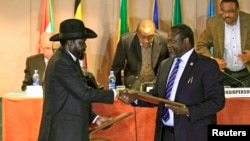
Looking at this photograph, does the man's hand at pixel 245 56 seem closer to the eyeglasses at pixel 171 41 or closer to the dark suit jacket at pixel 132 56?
the dark suit jacket at pixel 132 56

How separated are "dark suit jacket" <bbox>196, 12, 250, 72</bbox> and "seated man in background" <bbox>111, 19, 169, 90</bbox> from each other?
0.59 m

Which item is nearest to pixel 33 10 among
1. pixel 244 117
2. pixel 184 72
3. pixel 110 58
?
pixel 110 58

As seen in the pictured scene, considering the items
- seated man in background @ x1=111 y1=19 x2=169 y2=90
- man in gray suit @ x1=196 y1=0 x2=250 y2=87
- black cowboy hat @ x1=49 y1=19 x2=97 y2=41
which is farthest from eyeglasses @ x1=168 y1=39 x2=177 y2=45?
seated man in background @ x1=111 y1=19 x2=169 y2=90

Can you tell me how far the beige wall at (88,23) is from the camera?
717 cm

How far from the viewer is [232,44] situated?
16.8ft

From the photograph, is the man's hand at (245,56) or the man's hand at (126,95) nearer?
the man's hand at (126,95)

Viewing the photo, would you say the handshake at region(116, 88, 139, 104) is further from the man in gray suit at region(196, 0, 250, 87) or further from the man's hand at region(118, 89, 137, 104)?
the man in gray suit at region(196, 0, 250, 87)

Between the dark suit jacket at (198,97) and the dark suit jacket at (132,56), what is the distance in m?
2.13

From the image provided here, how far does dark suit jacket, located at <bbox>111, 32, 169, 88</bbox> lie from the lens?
18.6 ft

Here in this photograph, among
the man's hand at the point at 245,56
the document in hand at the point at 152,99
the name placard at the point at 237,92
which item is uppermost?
the man's hand at the point at 245,56

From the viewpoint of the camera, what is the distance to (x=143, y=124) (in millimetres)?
4688

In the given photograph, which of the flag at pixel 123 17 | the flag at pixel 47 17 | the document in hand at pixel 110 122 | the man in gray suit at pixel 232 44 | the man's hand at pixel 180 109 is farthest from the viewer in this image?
the flag at pixel 123 17

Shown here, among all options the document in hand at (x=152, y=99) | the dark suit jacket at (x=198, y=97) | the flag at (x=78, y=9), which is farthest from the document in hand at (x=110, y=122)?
the flag at (x=78, y=9)

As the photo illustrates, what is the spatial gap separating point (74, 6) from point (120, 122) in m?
2.86
